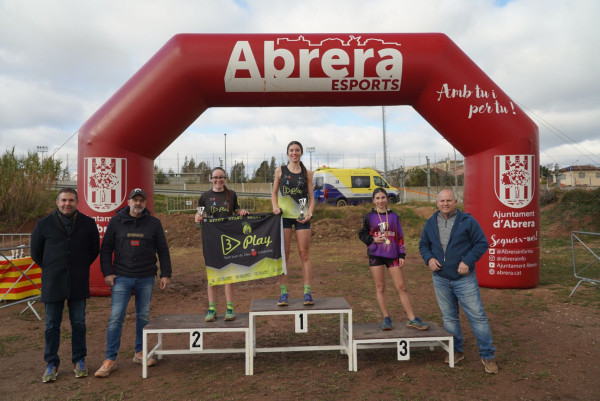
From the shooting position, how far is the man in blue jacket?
454 cm

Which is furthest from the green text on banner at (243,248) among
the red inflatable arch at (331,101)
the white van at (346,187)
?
the white van at (346,187)

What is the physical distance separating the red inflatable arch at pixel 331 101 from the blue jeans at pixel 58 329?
3457 mm

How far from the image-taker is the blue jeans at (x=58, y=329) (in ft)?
14.6

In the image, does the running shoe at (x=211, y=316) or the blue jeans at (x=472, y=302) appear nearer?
the blue jeans at (x=472, y=302)

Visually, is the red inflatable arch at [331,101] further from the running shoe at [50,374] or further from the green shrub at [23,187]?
the green shrub at [23,187]

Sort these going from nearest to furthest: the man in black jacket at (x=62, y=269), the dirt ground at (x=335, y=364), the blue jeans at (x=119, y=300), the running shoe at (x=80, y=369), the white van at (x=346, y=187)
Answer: the dirt ground at (x=335, y=364)
the man in black jacket at (x=62, y=269)
the running shoe at (x=80, y=369)
the blue jeans at (x=119, y=300)
the white van at (x=346, y=187)

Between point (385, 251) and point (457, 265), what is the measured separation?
0.79 metres

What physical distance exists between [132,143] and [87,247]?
12.0ft

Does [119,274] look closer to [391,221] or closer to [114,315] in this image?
Result: [114,315]

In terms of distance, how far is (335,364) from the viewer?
4.91 m

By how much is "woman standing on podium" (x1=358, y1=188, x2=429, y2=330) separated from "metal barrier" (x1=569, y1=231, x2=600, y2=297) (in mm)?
3989

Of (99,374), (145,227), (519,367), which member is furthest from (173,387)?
(519,367)

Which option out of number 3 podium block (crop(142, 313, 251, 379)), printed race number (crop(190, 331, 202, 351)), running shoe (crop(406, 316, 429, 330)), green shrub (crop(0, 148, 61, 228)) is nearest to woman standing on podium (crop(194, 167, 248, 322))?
number 3 podium block (crop(142, 313, 251, 379))

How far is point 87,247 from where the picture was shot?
15.2 ft
